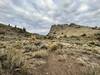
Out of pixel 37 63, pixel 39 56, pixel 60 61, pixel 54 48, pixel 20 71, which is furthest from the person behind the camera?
pixel 54 48

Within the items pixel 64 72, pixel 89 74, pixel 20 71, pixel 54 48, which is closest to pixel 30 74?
pixel 20 71

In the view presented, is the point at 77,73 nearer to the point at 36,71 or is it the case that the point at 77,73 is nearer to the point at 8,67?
the point at 36,71

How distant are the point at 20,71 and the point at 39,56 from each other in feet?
14.4

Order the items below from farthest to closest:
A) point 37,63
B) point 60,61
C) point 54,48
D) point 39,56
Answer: point 54,48 < point 39,56 < point 60,61 < point 37,63

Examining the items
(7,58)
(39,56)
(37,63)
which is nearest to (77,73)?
(37,63)

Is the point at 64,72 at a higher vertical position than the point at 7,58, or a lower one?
lower

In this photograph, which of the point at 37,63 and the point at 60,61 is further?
the point at 60,61

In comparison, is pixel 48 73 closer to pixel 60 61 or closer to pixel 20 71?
pixel 20 71

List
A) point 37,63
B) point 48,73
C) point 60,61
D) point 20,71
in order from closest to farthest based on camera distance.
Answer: point 20,71
point 48,73
point 37,63
point 60,61

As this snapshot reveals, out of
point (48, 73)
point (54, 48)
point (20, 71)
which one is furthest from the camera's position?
point (54, 48)

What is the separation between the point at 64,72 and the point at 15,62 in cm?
225

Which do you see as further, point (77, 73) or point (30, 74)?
point (77, 73)

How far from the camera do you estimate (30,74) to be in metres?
7.93

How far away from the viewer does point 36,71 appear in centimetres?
859
